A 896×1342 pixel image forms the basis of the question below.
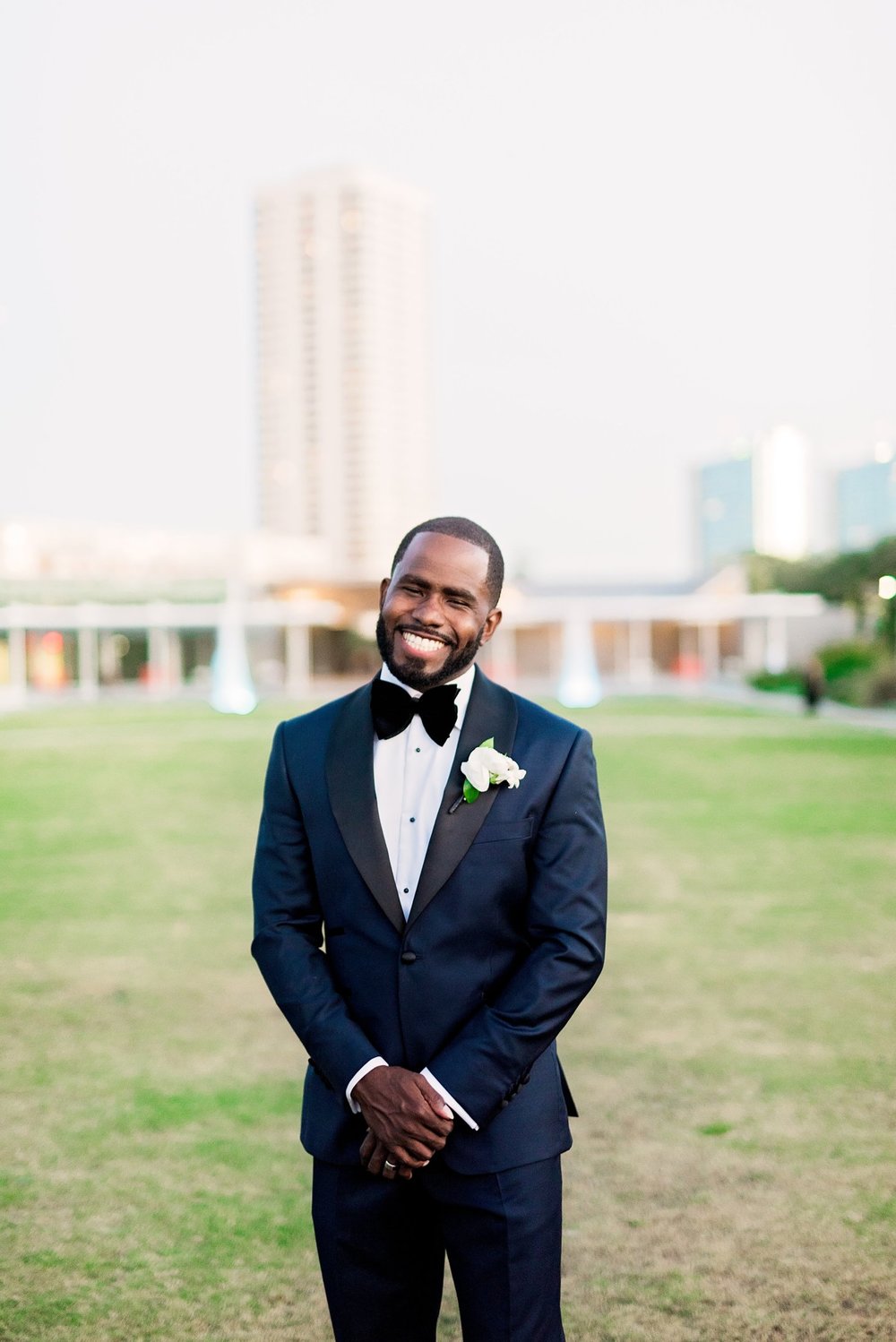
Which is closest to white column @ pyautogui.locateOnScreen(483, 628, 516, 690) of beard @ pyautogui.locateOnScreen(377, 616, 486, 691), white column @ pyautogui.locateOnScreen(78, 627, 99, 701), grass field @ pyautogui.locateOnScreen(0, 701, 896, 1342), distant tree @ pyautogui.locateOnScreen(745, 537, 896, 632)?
distant tree @ pyautogui.locateOnScreen(745, 537, 896, 632)

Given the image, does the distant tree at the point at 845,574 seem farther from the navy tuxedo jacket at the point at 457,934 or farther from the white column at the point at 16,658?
the navy tuxedo jacket at the point at 457,934

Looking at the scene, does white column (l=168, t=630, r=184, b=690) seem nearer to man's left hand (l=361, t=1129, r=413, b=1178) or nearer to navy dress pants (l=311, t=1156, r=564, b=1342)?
navy dress pants (l=311, t=1156, r=564, b=1342)

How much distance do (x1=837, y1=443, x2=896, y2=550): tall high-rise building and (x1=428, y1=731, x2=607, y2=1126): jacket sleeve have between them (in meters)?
21.9

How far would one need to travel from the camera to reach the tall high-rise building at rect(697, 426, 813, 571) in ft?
233

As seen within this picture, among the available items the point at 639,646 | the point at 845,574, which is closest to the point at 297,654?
the point at 639,646

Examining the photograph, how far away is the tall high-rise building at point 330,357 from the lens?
452ft

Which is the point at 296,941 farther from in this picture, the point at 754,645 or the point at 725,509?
the point at 725,509

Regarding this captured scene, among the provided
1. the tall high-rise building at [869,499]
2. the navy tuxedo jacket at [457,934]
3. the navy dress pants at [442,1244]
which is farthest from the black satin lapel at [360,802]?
the tall high-rise building at [869,499]

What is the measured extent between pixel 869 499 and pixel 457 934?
27241 mm

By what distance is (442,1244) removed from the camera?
246cm

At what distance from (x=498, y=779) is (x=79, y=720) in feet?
103

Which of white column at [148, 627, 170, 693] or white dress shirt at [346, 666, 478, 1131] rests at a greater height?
white dress shirt at [346, 666, 478, 1131]

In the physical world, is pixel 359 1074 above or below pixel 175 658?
above

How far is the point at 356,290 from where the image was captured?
137250 millimetres
